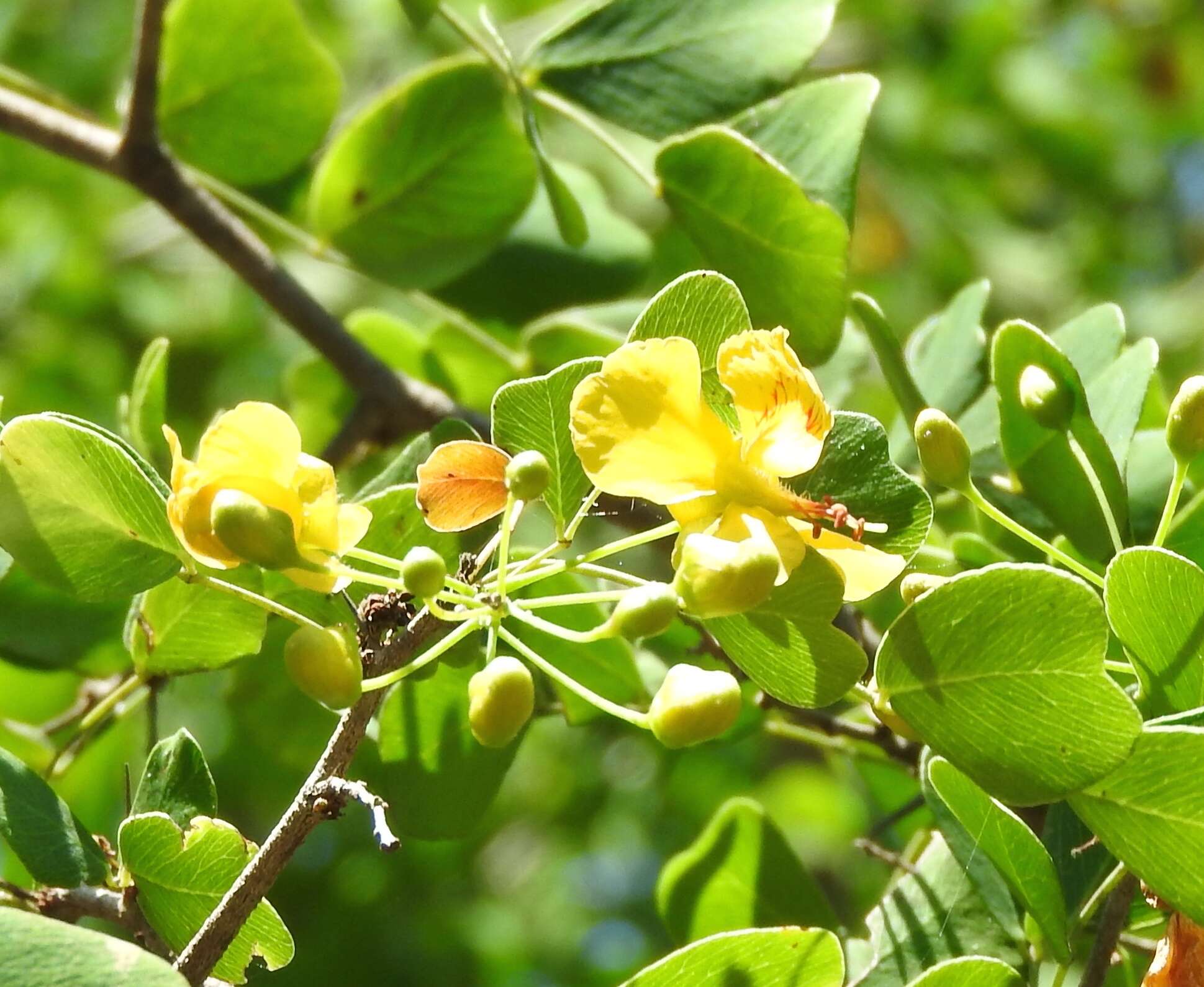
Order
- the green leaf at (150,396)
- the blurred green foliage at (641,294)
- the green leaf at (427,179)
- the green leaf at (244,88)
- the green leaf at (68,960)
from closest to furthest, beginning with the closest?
1. the green leaf at (68,960)
2. the green leaf at (150,396)
3. the green leaf at (427,179)
4. the green leaf at (244,88)
5. the blurred green foliage at (641,294)

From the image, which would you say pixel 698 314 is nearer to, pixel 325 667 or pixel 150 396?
pixel 325 667

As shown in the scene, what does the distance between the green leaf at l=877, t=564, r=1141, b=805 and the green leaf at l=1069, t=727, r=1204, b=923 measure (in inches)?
0.7

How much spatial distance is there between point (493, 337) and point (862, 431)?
28.2 inches

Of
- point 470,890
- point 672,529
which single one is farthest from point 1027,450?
point 470,890

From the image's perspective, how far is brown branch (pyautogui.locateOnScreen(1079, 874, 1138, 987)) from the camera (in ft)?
2.61

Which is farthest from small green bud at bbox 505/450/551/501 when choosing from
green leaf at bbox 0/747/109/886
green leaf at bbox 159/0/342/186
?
green leaf at bbox 159/0/342/186

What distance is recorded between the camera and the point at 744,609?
0.66 meters

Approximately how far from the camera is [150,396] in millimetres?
994

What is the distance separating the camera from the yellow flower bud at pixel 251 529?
656mm

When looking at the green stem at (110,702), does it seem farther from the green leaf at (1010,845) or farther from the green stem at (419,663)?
the green leaf at (1010,845)

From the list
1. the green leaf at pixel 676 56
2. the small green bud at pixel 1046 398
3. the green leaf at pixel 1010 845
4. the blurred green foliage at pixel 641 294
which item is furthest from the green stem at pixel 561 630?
the blurred green foliage at pixel 641 294

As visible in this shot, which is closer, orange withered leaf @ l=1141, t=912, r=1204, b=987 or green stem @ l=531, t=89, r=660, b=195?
orange withered leaf @ l=1141, t=912, r=1204, b=987

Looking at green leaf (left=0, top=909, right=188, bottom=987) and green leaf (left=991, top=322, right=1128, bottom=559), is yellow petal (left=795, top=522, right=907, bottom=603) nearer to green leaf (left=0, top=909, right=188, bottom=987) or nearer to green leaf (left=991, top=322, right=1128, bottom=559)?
green leaf (left=991, top=322, right=1128, bottom=559)

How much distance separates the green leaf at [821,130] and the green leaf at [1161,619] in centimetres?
39
